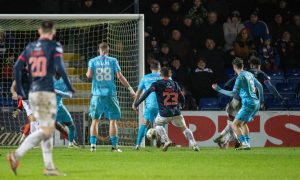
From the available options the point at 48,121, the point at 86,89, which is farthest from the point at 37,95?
the point at 86,89

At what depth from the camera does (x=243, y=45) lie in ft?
71.0

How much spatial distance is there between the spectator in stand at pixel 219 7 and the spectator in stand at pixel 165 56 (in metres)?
2.20

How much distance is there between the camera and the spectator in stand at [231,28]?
22156 mm

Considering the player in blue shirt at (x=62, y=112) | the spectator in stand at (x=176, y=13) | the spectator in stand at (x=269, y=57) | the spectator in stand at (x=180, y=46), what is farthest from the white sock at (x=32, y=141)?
the spectator in stand at (x=269, y=57)

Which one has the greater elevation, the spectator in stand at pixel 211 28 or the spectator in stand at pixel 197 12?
the spectator in stand at pixel 197 12

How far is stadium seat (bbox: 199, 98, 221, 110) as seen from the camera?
20638mm

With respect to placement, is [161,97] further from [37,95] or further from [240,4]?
[240,4]

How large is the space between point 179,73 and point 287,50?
3.20 meters

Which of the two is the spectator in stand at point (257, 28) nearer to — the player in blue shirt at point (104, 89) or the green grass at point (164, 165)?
the green grass at point (164, 165)

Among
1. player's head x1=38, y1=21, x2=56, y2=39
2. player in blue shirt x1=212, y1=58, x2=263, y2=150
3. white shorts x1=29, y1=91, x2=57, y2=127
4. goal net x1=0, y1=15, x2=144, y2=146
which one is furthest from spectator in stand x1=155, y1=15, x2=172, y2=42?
Answer: white shorts x1=29, y1=91, x2=57, y2=127

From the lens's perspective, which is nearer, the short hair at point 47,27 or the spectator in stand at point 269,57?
the short hair at point 47,27

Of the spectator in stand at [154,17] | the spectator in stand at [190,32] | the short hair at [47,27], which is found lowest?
the short hair at [47,27]

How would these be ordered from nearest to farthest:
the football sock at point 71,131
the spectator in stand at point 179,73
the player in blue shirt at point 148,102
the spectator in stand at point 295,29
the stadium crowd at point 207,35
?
the player in blue shirt at point 148,102 < the football sock at point 71,131 < the spectator in stand at point 179,73 < the stadium crowd at point 207,35 < the spectator in stand at point 295,29

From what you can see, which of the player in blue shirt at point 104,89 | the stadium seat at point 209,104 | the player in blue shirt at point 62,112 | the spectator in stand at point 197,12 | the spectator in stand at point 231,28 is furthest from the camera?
the spectator in stand at point 231,28
